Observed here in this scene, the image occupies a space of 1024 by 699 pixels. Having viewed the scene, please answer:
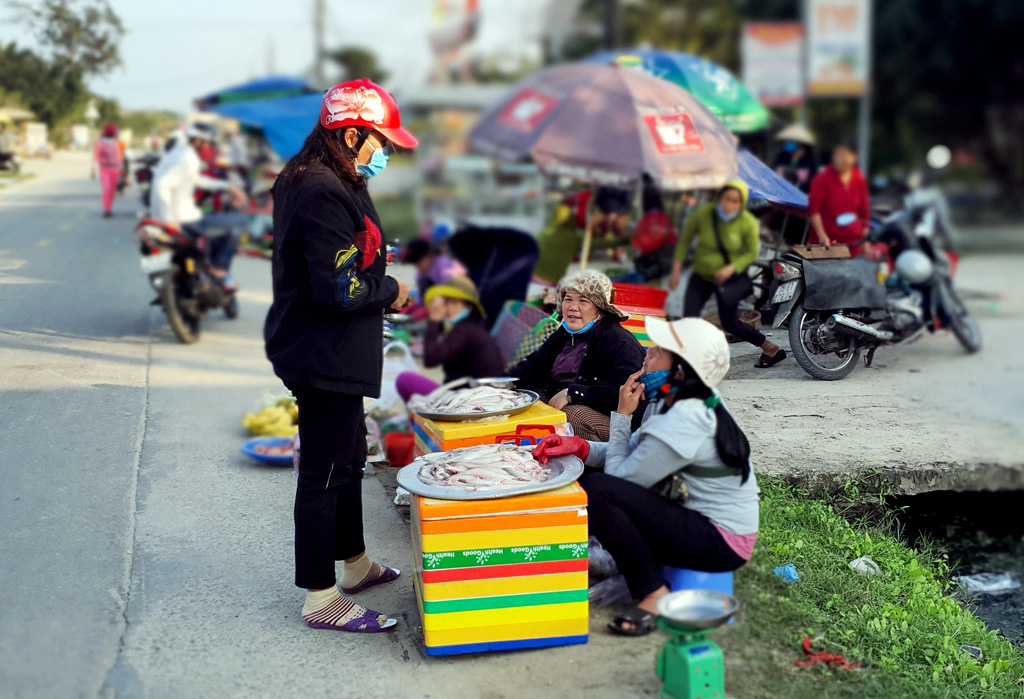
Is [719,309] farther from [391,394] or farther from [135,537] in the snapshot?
[135,537]

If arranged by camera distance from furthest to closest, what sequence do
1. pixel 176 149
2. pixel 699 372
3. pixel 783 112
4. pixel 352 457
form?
1. pixel 783 112
2. pixel 176 149
3. pixel 352 457
4. pixel 699 372

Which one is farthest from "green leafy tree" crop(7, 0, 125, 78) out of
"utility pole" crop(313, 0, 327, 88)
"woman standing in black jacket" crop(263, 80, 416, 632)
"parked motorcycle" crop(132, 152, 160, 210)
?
"utility pole" crop(313, 0, 327, 88)

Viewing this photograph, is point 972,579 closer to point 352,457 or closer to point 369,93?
point 352,457

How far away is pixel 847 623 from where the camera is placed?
380 centimetres

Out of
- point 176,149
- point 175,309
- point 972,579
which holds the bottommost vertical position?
point 972,579

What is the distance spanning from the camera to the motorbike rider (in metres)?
7.96

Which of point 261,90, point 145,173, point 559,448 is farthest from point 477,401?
point 261,90

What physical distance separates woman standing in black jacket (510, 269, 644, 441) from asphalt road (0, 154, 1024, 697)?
2.03 ft

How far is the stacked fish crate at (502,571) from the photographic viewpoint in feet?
11.3

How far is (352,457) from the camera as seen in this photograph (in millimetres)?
3773

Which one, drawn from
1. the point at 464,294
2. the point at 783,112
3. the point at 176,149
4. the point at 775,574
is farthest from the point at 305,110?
the point at 783,112

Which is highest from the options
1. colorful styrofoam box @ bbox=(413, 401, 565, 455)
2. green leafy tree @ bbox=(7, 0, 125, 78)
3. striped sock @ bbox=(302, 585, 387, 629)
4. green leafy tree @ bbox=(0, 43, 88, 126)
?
green leafy tree @ bbox=(7, 0, 125, 78)

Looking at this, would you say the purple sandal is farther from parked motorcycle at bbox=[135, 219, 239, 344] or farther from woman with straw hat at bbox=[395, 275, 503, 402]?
parked motorcycle at bbox=[135, 219, 239, 344]

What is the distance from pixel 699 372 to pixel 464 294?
2.89m
